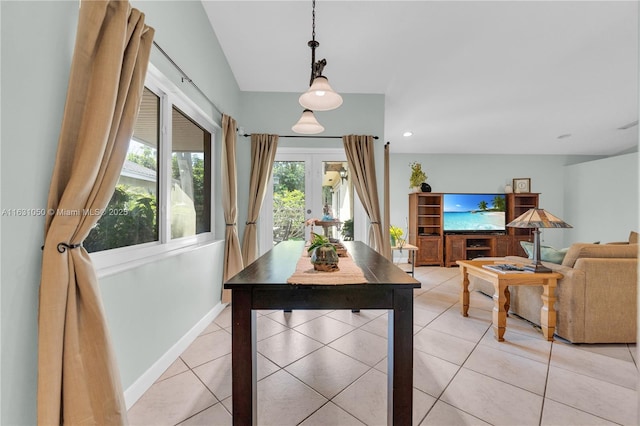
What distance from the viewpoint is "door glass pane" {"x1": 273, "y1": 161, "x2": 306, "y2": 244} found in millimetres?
3693

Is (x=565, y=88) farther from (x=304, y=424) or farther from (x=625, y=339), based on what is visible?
(x=304, y=424)

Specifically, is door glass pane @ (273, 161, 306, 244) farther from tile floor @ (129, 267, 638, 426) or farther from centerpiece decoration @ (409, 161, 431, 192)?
centerpiece decoration @ (409, 161, 431, 192)

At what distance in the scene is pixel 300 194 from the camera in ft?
12.1

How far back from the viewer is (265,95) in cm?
357

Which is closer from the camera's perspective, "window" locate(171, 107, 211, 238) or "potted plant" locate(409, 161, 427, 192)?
"window" locate(171, 107, 211, 238)

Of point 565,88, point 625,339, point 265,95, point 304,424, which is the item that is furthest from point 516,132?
point 304,424

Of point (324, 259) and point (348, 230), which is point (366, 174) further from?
point (324, 259)

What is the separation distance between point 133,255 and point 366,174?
264 cm

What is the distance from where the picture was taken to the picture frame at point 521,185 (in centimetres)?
573

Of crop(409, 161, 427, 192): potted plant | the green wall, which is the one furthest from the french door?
the green wall

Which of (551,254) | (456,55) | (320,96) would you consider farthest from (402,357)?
(456,55)

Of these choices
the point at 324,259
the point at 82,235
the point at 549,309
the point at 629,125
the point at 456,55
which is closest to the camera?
the point at 82,235

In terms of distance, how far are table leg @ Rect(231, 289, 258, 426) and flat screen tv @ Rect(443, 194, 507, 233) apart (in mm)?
5301

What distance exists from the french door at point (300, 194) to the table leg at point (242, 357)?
2.55 m
